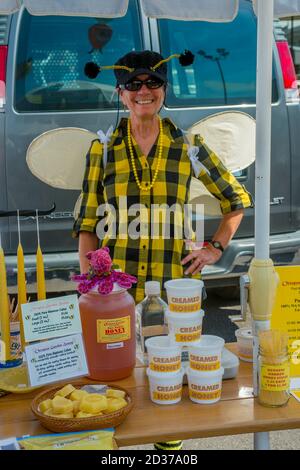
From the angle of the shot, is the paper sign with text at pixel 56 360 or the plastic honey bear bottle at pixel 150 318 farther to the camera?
the plastic honey bear bottle at pixel 150 318

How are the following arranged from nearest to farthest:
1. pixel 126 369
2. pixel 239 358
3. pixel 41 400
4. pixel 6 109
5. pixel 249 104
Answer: pixel 41 400, pixel 126 369, pixel 239 358, pixel 6 109, pixel 249 104

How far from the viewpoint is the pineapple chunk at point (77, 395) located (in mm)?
1476

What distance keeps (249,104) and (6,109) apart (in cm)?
152

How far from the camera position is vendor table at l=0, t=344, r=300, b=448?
143 centimetres

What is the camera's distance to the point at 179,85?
3.96 metres

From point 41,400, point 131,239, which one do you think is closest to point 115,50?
point 131,239

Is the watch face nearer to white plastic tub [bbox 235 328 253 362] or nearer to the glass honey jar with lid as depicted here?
white plastic tub [bbox 235 328 253 362]

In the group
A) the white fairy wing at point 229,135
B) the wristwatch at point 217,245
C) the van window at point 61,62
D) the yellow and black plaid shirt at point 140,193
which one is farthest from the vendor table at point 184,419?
the van window at point 61,62

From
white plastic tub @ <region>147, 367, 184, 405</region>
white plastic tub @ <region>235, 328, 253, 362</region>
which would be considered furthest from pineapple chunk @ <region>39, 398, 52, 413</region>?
white plastic tub @ <region>235, 328, 253, 362</region>

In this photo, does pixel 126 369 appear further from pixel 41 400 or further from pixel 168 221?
pixel 168 221

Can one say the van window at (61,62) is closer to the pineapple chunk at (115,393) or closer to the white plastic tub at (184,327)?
the white plastic tub at (184,327)

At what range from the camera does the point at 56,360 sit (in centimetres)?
158

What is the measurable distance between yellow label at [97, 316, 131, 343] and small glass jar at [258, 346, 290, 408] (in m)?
0.36
